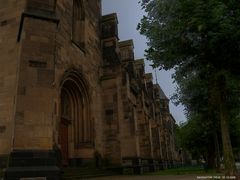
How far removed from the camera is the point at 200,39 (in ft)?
32.9

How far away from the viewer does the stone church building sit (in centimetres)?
913

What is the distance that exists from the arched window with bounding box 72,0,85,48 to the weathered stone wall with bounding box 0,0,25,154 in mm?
5147

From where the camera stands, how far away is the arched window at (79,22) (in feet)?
58.3

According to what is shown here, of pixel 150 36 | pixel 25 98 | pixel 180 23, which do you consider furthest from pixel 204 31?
pixel 25 98

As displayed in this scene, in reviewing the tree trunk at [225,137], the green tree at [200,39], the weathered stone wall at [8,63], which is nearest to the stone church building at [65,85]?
the weathered stone wall at [8,63]

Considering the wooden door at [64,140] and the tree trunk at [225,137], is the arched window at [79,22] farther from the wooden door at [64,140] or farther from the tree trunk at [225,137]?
the tree trunk at [225,137]

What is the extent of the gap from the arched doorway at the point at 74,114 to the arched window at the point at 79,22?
2.71m

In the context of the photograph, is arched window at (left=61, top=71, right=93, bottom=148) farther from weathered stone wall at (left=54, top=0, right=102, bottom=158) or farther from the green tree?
the green tree

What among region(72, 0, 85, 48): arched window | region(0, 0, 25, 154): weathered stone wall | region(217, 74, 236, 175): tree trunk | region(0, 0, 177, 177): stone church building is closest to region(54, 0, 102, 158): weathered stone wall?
region(0, 0, 177, 177): stone church building

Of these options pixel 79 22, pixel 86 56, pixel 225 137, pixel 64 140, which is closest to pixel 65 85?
pixel 86 56

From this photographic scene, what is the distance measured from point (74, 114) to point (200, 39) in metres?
9.13

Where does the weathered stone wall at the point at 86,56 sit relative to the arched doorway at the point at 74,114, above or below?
above

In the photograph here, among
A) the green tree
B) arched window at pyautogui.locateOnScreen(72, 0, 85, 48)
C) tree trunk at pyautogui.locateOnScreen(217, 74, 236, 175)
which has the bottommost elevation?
tree trunk at pyautogui.locateOnScreen(217, 74, 236, 175)

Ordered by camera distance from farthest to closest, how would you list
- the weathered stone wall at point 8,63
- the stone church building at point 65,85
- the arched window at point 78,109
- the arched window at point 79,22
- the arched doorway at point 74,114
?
the arched window at point 79,22 → the arched window at point 78,109 → the arched doorway at point 74,114 → the weathered stone wall at point 8,63 → the stone church building at point 65,85
